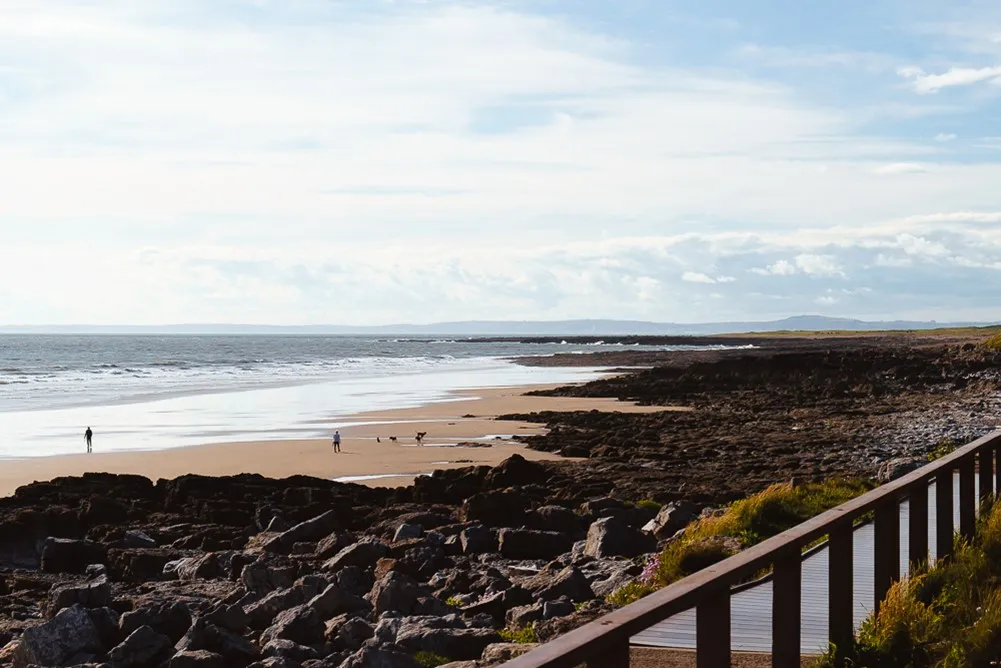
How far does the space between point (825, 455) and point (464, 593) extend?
1441cm

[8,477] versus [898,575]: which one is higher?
[898,575]

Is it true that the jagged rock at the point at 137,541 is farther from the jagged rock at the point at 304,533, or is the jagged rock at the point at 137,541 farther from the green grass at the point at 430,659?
the green grass at the point at 430,659

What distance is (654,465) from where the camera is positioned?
24.7 meters

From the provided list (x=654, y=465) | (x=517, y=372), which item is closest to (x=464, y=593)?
(x=654, y=465)

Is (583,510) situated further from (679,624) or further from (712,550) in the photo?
Result: (679,624)

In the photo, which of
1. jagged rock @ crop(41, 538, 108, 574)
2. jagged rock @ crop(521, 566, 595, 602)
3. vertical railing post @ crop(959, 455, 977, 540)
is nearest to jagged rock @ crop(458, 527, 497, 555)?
jagged rock @ crop(521, 566, 595, 602)

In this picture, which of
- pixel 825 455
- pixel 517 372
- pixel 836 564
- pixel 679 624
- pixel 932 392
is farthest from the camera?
pixel 517 372

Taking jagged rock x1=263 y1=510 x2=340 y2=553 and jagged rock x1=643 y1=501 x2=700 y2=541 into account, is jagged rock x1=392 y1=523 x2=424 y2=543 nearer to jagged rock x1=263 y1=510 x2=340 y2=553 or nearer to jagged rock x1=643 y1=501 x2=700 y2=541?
jagged rock x1=263 y1=510 x2=340 y2=553

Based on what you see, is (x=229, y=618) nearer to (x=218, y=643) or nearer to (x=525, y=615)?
(x=218, y=643)

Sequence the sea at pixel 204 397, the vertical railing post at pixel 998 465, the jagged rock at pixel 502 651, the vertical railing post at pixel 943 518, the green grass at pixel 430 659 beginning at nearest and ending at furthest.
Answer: the vertical railing post at pixel 943 518 → the jagged rock at pixel 502 651 → the green grass at pixel 430 659 → the vertical railing post at pixel 998 465 → the sea at pixel 204 397

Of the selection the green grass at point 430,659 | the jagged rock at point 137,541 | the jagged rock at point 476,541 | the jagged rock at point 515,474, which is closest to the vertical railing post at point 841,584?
the green grass at point 430,659

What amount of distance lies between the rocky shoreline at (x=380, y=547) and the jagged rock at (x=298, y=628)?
0.7 inches

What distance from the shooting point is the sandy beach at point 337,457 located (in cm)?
2502

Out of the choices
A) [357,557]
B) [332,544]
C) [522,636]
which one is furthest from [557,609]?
[332,544]
